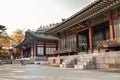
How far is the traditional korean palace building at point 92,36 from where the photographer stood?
52.5 ft

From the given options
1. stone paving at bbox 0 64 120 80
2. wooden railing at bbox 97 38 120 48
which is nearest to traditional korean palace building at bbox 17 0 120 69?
wooden railing at bbox 97 38 120 48

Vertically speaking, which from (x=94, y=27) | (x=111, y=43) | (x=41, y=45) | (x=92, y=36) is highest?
(x=94, y=27)

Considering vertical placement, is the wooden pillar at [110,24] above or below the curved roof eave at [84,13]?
below

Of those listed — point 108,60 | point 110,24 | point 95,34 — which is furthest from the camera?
point 95,34

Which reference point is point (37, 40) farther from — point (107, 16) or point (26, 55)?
point (107, 16)

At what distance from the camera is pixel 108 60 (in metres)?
15.4

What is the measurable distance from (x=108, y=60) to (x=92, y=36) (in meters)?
5.83

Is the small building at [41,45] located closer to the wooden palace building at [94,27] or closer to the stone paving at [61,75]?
the wooden palace building at [94,27]

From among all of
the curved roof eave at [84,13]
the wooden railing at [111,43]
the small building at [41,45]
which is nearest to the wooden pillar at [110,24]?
the curved roof eave at [84,13]

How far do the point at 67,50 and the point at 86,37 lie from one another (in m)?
3.02

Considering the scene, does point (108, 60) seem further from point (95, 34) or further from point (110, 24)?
point (95, 34)

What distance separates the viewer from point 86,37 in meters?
25.7

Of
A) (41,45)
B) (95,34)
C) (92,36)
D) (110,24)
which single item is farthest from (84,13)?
(41,45)

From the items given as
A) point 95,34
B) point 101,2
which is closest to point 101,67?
point 101,2
